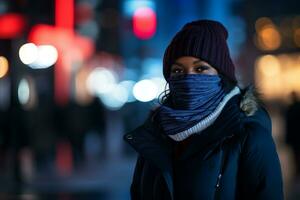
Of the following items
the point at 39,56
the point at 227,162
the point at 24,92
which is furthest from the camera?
the point at 39,56

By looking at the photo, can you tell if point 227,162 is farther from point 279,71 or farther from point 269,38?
point 279,71

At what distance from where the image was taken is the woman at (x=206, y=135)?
7.89 feet

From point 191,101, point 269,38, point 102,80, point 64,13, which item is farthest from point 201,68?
point 269,38

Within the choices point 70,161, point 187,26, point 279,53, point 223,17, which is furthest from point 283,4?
point 187,26

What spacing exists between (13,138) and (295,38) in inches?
1394

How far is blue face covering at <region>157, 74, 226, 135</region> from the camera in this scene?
98.3 inches

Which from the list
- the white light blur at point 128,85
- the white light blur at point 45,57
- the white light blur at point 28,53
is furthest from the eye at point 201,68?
the white light blur at point 128,85

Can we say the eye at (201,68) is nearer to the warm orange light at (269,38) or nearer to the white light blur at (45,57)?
the white light blur at (45,57)

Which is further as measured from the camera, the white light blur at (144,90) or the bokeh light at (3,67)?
the white light blur at (144,90)

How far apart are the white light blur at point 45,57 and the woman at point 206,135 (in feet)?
44.7

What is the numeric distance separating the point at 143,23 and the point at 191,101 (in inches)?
604

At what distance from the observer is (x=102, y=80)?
32.5 metres

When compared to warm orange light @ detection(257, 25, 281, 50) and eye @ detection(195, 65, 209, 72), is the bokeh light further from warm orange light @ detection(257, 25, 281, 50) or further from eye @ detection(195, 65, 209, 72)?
warm orange light @ detection(257, 25, 281, 50)

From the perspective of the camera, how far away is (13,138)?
12.3m
